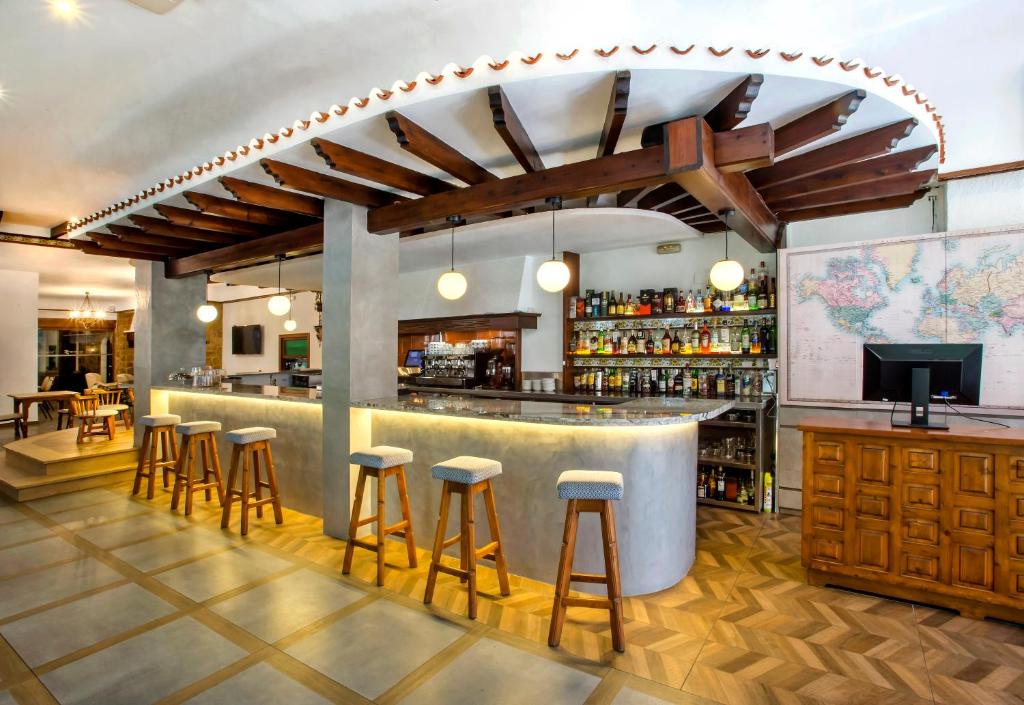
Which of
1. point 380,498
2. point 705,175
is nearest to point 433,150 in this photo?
point 705,175

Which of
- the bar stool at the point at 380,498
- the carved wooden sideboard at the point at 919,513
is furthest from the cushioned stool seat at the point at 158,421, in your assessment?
the carved wooden sideboard at the point at 919,513

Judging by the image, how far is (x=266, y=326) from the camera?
1162 cm

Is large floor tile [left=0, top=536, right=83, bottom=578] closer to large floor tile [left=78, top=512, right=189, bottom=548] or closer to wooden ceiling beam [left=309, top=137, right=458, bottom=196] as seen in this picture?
large floor tile [left=78, top=512, right=189, bottom=548]

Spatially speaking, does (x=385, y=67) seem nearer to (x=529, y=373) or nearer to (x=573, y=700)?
(x=573, y=700)

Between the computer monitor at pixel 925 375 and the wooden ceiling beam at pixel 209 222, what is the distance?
549cm

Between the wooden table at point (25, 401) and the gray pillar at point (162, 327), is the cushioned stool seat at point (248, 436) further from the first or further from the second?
the wooden table at point (25, 401)

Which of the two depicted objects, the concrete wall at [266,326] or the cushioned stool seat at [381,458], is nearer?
the cushioned stool seat at [381,458]

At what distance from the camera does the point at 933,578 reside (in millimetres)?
2910

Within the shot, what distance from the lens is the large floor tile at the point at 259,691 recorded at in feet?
7.07

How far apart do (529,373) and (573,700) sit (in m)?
4.34

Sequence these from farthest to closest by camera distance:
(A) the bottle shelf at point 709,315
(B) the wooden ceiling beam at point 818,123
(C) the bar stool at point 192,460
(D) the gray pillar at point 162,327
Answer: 1. (D) the gray pillar at point 162,327
2. (A) the bottle shelf at point 709,315
3. (C) the bar stool at point 192,460
4. (B) the wooden ceiling beam at point 818,123

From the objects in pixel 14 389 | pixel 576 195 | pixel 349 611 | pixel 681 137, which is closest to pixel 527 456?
pixel 349 611

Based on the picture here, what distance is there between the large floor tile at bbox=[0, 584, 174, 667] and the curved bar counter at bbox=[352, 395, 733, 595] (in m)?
1.86

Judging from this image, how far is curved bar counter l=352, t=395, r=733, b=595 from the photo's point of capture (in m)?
3.13
